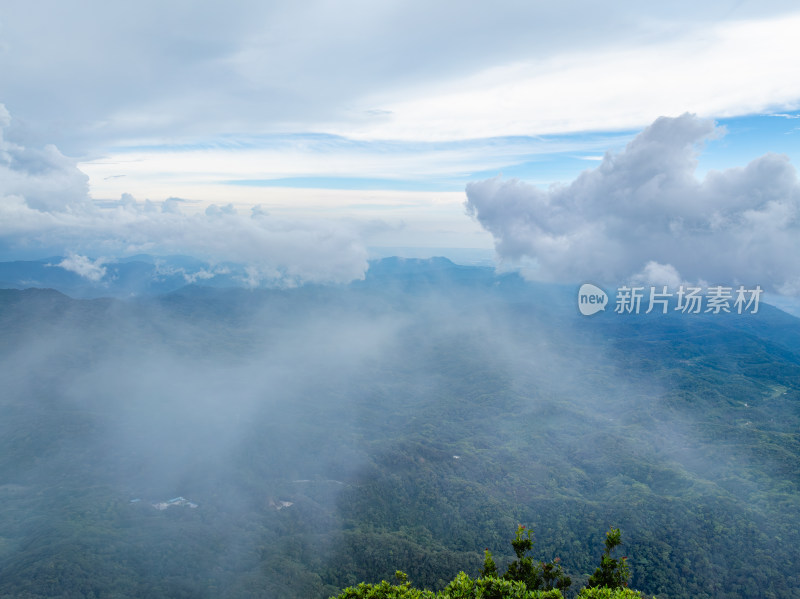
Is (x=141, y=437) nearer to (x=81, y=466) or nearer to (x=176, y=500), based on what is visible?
(x=81, y=466)

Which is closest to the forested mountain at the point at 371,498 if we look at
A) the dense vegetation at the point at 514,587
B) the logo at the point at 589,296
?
the logo at the point at 589,296

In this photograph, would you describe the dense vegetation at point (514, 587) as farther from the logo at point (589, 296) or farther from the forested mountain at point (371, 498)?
the logo at point (589, 296)

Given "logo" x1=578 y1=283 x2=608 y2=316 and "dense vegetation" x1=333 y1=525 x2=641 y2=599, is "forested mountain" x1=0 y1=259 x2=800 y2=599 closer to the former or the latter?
"logo" x1=578 y1=283 x2=608 y2=316

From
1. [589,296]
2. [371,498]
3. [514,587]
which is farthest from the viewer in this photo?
[371,498]

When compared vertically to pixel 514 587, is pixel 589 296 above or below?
above

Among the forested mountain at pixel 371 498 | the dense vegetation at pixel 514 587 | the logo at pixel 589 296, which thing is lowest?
the forested mountain at pixel 371 498

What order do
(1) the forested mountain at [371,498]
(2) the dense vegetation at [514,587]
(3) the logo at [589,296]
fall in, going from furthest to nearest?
1. (3) the logo at [589,296]
2. (1) the forested mountain at [371,498]
3. (2) the dense vegetation at [514,587]

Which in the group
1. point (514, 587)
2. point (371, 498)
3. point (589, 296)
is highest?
point (589, 296)

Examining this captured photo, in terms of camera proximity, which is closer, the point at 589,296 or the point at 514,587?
the point at 514,587

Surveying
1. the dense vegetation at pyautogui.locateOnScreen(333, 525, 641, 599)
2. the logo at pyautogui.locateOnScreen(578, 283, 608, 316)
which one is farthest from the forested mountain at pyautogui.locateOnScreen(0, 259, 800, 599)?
the dense vegetation at pyautogui.locateOnScreen(333, 525, 641, 599)

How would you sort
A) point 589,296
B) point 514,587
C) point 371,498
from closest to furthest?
point 514,587 → point 589,296 → point 371,498

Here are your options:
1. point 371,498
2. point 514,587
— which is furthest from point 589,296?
point 371,498

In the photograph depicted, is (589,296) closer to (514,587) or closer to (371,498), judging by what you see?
(514,587)

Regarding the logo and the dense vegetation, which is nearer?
the dense vegetation
